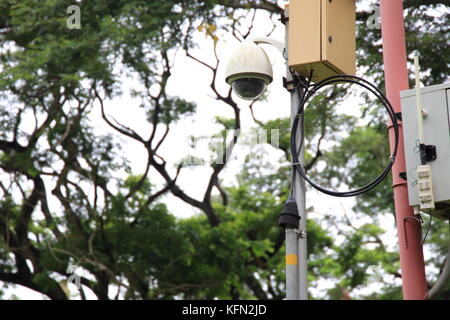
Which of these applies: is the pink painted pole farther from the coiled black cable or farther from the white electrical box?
the coiled black cable

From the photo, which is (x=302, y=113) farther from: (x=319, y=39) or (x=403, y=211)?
(x=403, y=211)

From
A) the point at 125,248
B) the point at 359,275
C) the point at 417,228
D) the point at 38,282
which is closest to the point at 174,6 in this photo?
the point at 125,248

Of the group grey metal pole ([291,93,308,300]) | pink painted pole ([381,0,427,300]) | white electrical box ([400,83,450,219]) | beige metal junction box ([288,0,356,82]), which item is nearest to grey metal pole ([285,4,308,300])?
grey metal pole ([291,93,308,300])

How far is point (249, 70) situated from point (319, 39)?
463 millimetres

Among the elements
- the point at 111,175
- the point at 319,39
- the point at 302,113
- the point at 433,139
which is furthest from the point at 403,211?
the point at 111,175

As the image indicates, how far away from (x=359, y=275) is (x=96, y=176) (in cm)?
587

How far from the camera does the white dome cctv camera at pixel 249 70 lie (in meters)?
4.45

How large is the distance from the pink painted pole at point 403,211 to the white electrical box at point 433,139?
30cm

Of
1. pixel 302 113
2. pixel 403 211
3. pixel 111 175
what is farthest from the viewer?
pixel 111 175

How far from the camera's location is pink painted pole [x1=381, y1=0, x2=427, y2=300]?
15.0 ft

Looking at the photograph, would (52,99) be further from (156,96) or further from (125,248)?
(125,248)

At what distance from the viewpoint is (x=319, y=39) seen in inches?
172

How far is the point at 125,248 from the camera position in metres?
12.2

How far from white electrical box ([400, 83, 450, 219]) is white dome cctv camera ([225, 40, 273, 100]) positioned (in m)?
0.86
